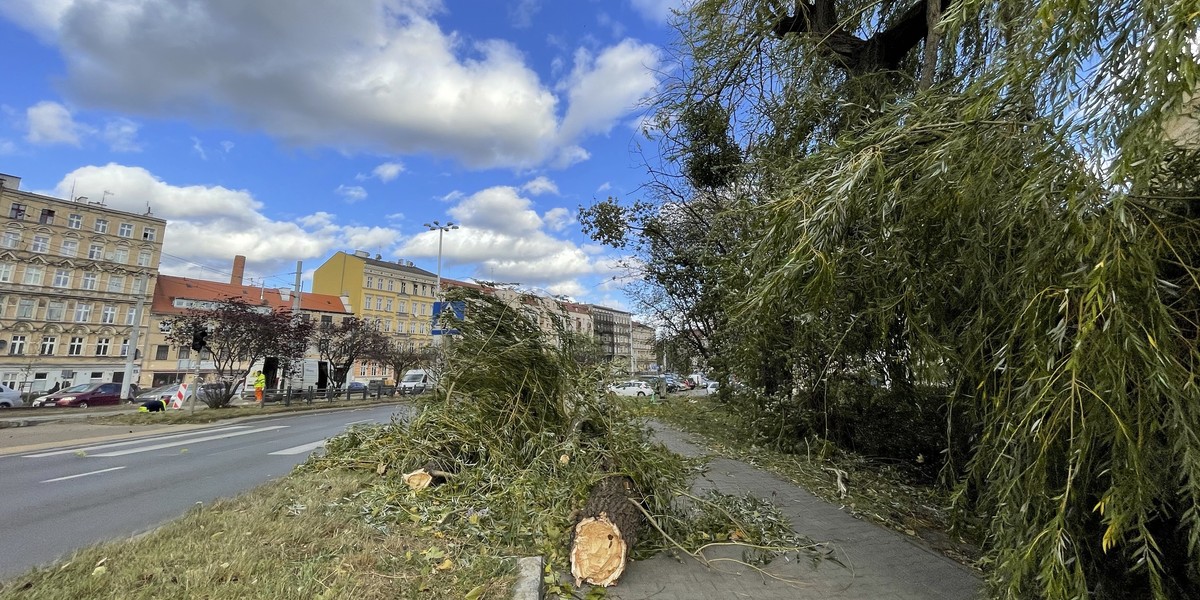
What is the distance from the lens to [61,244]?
151 ft

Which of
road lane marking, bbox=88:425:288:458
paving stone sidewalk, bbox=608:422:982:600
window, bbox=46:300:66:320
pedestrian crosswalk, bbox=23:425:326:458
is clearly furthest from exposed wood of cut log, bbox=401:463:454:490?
window, bbox=46:300:66:320

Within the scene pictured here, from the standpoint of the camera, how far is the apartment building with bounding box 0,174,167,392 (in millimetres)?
42906

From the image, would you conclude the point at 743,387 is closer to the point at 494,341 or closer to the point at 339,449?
the point at 494,341

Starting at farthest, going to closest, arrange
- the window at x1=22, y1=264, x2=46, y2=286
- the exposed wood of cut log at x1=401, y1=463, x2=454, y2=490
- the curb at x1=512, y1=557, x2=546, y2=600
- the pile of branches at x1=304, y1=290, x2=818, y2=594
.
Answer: the window at x1=22, y1=264, x2=46, y2=286 < the exposed wood of cut log at x1=401, y1=463, x2=454, y2=490 < the pile of branches at x1=304, y1=290, x2=818, y2=594 < the curb at x1=512, y1=557, x2=546, y2=600

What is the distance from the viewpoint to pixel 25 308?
144ft

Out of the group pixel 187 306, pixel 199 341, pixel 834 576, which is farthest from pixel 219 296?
pixel 834 576

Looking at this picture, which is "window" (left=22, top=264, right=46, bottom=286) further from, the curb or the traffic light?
the curb

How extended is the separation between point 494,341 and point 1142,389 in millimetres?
5684

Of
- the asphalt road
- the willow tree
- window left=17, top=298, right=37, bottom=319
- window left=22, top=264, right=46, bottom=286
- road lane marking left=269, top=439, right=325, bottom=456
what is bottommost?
the asphalt road

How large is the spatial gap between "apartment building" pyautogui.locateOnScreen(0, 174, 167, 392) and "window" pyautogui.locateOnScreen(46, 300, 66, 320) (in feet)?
0.18

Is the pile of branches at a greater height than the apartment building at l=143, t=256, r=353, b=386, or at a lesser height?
lesser

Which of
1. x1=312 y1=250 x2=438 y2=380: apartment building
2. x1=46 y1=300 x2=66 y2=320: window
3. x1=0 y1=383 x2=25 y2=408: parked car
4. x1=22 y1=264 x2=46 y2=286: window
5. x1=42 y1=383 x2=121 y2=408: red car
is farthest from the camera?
x1=312 y1=250 x2=438 y2=380: apartment building

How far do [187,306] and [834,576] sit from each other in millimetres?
65373

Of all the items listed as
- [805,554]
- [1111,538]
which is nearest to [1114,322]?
[1111,538]
